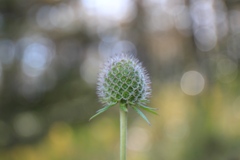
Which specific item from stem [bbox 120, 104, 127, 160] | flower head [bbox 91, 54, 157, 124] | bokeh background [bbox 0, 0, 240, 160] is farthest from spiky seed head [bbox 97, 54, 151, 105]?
bokeh background [bbox 0, 0, 240, 160]

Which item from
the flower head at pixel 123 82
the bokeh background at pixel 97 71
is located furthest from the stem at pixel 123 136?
the bokeh background at pixel 97 71

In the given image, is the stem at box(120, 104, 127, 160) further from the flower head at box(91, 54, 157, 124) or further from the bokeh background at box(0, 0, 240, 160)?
the bokeh background at box(0, 0, 240, 160)

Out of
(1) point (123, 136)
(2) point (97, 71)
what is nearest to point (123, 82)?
(1) point (123, 136)

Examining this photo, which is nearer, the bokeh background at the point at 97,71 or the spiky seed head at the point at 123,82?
the spiky seed head at the point at 123,82

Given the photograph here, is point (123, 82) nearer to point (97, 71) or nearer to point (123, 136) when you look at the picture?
point (123, 136)

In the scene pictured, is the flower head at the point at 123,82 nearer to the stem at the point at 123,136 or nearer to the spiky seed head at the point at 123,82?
the spiky seed head at the point at 123,82

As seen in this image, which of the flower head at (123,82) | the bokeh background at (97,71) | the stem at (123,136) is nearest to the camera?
the stem at (123,136)

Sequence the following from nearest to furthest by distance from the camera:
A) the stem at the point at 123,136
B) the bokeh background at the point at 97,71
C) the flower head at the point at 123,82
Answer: the stem at the point at 123,136
the flower head at the point at 123,82
the bokeh background at the point at 97,71
